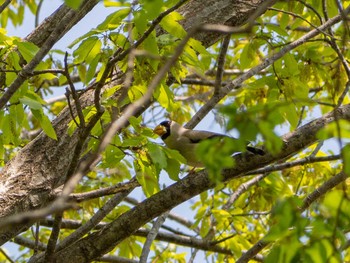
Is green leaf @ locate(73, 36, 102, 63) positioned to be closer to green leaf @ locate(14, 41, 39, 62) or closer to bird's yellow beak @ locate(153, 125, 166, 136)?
green leaf @ locate(14, 41, 39, 62)

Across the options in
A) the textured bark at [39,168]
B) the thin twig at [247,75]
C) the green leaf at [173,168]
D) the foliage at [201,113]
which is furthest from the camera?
the thin twig at [247,75]

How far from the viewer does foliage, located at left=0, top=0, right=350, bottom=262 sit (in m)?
2.45

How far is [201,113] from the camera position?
4.41 m

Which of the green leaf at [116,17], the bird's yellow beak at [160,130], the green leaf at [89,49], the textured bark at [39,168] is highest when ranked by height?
the bird's yellow beak at [160,130]

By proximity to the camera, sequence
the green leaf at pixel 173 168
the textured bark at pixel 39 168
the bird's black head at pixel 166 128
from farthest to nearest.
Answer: the bird's black head at pixel 166 128, the textured bark at pixel 39 168, the green leaf at pixel 173 168

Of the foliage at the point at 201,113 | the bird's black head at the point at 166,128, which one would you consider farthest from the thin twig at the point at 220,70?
the bird's black head at the point at 166,128

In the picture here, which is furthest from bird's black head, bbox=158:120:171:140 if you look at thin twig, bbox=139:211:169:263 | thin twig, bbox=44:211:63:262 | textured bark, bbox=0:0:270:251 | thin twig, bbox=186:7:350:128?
thin twig, bbox=44:211:63:262

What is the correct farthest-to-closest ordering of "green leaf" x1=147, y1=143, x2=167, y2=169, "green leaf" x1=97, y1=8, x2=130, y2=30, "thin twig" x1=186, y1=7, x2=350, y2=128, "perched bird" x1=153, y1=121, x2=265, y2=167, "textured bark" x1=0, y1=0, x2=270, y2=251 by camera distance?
"perched bird" x1=153, y1=121, x2=265, y2=167
"thin twig" x1=186, y1=7, x2=350, y2=128
"textured bark" x1=0, y1=0, x2=270, y2=251
"green leaf" x1=97, y1=8, x2=130, y2=30
"green leaf" x1=147, y1=143, x2=167, y2=169

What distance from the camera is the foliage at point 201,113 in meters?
2.45

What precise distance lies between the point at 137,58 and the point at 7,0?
2.96 ft

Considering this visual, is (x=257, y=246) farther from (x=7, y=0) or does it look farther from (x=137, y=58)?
(x=7, y=0)

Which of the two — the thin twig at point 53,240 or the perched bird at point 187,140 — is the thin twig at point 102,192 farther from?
the perched bird at point 187,140

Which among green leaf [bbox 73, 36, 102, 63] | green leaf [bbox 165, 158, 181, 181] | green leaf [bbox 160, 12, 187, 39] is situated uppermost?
green leaf [bbox 73, 36, 102, 63]

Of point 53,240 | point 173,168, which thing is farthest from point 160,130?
point 53,240
